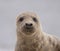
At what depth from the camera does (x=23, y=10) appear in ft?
26.5

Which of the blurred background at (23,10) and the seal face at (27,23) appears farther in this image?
the blurred background at (23,10)

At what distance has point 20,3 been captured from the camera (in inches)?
339

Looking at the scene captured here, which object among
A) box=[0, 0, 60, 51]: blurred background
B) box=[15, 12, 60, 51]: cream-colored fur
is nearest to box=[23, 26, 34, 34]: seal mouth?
box=[15, 12, 60, 51]: cream-colored fur

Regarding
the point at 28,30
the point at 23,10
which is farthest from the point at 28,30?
the point at 23,10

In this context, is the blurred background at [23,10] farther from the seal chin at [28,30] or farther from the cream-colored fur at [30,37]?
the seal chin at [28,30]

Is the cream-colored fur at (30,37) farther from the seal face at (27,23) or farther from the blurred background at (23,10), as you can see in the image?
the blurred background at (23,10)

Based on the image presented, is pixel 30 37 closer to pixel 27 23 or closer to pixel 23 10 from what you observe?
pixel 27 23

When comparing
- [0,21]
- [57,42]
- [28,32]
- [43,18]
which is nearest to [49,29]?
[43,18]

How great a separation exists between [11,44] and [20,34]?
2.77 metres

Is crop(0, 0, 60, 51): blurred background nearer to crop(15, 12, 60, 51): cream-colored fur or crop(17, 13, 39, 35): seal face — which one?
crop(15, 12, 60, 51): cream-colored fur

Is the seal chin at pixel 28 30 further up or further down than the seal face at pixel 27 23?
further down

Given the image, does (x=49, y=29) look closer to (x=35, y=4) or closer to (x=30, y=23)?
(x=35, y=4)

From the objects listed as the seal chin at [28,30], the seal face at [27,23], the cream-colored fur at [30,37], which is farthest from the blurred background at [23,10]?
the seal chin at [28,30]

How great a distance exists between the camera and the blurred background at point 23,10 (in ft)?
25.2
